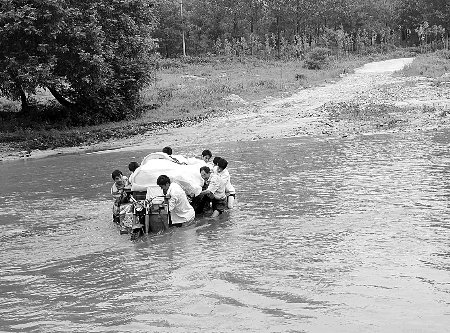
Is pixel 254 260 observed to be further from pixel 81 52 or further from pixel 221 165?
pixel 81 52

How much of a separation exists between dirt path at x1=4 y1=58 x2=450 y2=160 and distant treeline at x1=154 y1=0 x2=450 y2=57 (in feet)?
118

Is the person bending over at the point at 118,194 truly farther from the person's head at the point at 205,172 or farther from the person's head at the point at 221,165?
the person's head at the point at 221,165

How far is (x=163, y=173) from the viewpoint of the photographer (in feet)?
37.9

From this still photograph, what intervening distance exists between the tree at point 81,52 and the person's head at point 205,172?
42.8ft

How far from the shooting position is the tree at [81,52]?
23391 millimetres

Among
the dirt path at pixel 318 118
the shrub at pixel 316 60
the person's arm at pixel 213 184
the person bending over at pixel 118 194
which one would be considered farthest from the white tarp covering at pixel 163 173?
the shrub at pixel 316 60

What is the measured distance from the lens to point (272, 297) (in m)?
7.68

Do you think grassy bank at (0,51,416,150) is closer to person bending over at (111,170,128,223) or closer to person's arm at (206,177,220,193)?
person bending over at (111,170,128,223)

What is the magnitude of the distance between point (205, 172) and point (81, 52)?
1387 cm

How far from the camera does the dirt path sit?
980 inches

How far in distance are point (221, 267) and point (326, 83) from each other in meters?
32.4

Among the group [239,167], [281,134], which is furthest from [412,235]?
[281,134]

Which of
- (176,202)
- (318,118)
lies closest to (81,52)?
(318,118)

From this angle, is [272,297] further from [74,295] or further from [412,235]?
[412,235]
